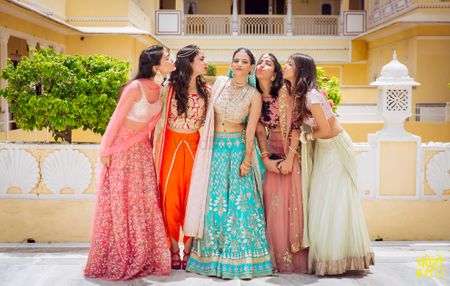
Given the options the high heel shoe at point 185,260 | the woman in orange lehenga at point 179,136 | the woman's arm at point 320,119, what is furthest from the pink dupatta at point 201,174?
the woman's arm at point 320,119

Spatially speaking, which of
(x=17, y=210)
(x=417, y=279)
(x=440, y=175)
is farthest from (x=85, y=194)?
(x=440, y=175)

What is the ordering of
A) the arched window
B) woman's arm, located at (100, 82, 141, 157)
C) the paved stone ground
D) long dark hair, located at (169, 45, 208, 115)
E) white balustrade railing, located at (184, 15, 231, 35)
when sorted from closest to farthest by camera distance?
the paved stone ground < woman's arm, located at (100, 82, 141, 157) < long dark hair, located at (169, 45, 208, 115) < white balustrade railing, located at (184, 15, 231, 35) < the arched window

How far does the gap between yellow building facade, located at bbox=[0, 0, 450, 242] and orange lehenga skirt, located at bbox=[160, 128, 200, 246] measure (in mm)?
1228

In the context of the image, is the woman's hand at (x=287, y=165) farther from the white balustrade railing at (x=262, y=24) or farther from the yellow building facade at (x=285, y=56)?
the white balustrade railing at (x=262, y=24)

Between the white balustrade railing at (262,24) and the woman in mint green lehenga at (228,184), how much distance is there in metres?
15.9

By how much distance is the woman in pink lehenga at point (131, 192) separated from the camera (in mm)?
3971

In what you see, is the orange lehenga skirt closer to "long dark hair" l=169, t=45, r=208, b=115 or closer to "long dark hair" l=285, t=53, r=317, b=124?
"long dark hair" l=169, t=45, r=208, b=115

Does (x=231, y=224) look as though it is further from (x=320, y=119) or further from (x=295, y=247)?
(x=320, y=119)

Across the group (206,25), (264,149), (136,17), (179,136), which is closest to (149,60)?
(179,136)

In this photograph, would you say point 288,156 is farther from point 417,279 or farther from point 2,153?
point 2,153

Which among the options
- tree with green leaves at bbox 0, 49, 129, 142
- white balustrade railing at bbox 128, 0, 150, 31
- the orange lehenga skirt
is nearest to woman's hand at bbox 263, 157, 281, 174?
the orange lehenga skirt

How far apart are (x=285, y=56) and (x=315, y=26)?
1.57 meters

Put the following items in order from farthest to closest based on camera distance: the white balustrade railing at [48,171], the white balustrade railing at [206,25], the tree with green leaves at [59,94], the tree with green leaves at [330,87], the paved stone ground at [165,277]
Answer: the white balustrade railing at [206,25], the tree with green leaves at [330,87], the tree with green leaves at [59,94], the white balustrade railing at [48,171], the paved stone ground at [165,277]

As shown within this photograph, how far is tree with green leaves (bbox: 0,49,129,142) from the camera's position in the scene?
5.27 m
